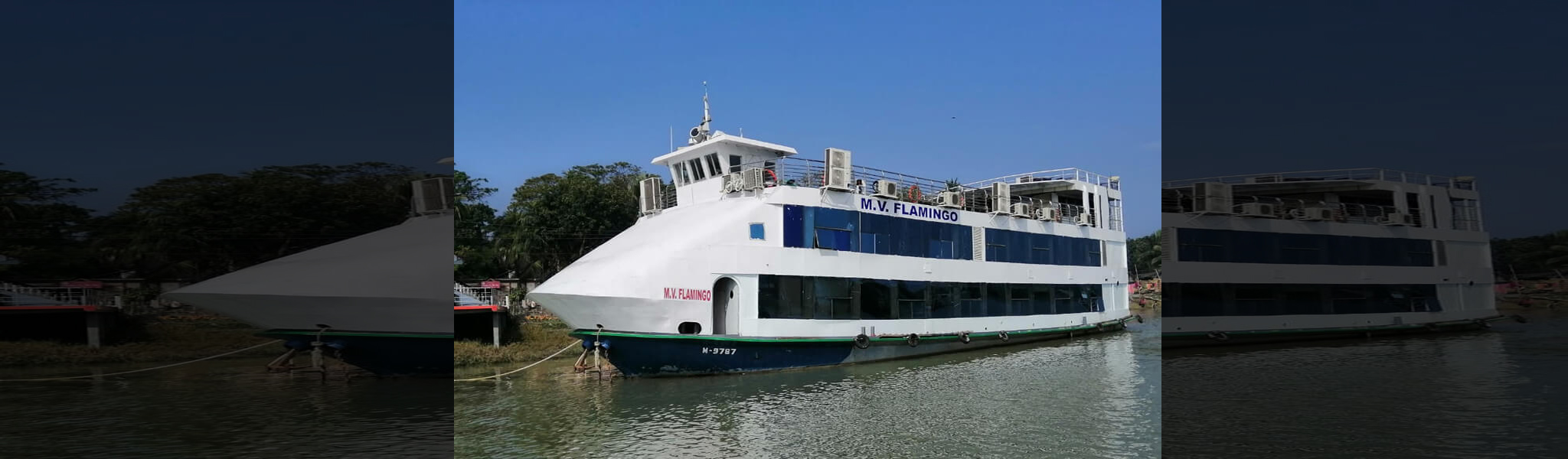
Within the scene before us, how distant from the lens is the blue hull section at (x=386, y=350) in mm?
15375

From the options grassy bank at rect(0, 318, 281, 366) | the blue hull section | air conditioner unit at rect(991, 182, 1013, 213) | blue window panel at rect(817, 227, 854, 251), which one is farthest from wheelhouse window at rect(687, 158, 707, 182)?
grassy bank at rect(0, 318, 281, 366)

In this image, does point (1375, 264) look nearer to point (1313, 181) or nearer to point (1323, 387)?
point (1313, 181)

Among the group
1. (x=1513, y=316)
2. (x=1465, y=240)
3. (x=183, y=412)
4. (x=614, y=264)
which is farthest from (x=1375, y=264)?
(x=183, y=412)

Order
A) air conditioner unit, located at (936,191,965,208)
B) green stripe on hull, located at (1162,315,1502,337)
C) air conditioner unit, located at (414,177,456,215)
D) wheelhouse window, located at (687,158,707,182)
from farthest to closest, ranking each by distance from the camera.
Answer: air conditioner unit, located at (936,191,965,208)
wheelhouse window, located at (687,158,707,182)
green stripe on hull, located at (1162,315,1502,337)
air conditioner unit, located at (414,177,456,215)

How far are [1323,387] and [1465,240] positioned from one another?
295 inches

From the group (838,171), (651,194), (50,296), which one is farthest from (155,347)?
(838,171)

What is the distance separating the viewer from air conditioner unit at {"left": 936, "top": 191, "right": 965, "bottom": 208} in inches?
806

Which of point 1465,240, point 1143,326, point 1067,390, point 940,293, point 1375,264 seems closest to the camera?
point 1067,390

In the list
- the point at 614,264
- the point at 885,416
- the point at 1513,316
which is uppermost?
the point at 614,264

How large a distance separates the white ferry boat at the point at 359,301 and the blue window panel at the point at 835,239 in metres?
7.05

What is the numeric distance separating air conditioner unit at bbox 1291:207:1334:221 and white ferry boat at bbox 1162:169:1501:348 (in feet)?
0.08

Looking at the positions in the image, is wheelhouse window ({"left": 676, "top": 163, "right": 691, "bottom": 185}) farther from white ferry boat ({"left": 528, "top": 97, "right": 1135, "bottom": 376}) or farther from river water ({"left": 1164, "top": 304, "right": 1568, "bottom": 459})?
river water ({"left": 1164, "top": 304, "right": 1568, "bottom": 459})

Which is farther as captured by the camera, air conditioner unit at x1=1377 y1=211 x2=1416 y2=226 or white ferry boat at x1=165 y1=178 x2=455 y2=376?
air conditioner unit at x1=1377 y1=211 x2=1416 y2=226

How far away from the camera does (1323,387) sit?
483 inches
